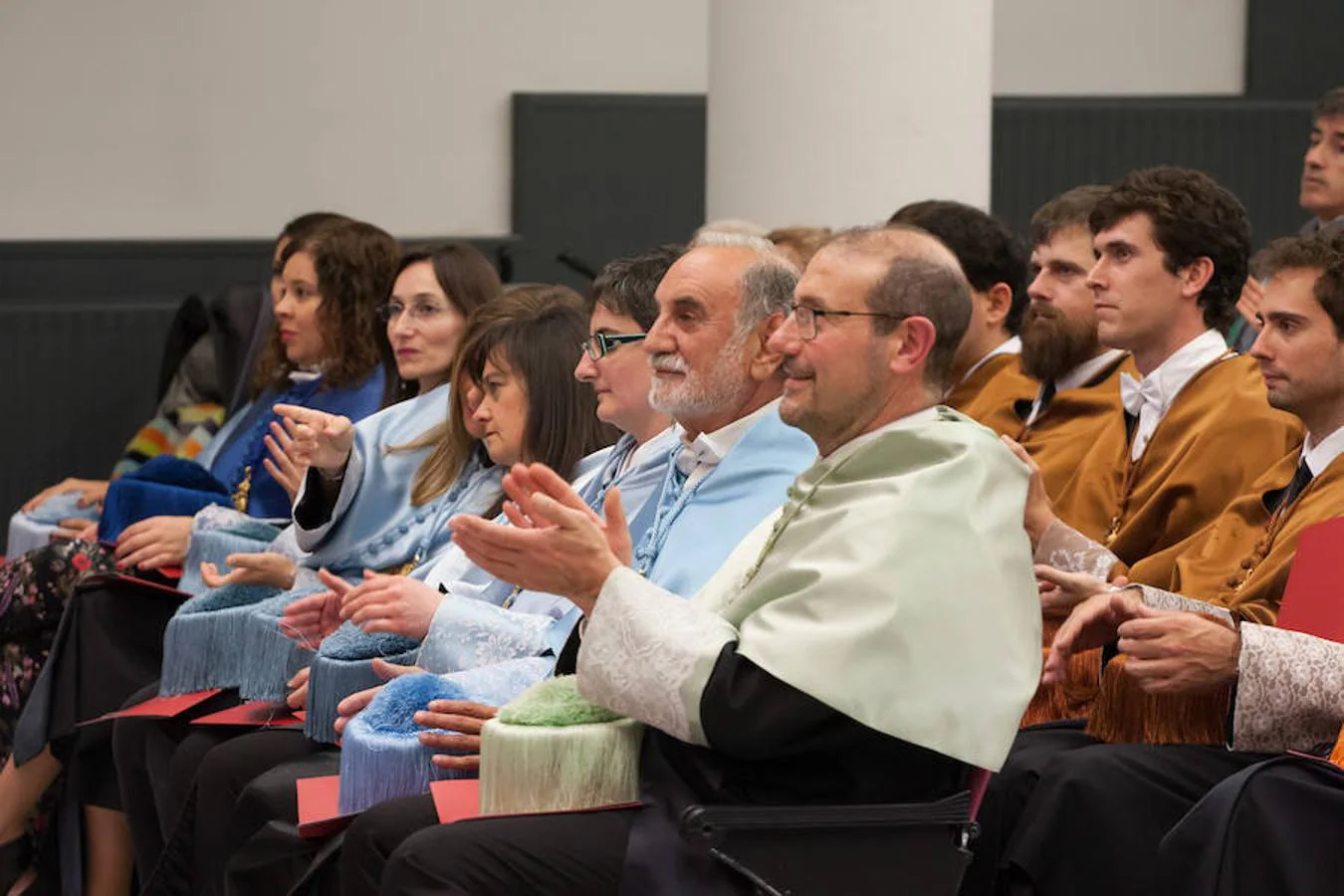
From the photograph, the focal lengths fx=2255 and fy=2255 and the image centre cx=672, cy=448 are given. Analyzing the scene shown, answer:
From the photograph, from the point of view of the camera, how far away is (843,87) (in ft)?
20.9

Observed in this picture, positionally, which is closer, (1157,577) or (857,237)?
(857,237)

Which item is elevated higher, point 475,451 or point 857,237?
point 857,237

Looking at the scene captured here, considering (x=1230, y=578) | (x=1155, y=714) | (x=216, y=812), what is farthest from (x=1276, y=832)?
(x=216, y=812)

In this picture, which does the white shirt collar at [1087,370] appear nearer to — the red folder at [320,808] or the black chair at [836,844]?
the red folder at [320,808]

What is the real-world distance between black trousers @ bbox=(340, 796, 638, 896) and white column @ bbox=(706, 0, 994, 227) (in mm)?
3425

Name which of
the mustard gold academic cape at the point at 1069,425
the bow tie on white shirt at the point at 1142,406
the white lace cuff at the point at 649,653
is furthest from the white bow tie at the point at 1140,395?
the white lace cuff at the point at 649,653

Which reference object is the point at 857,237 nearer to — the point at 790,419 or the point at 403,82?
the point at 790,419

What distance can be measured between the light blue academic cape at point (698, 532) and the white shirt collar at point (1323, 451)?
2.81 ft

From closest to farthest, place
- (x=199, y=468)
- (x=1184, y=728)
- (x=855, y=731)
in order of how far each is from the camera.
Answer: (x=855, y=731), (x=1184, y=728), (x=199, y=468)

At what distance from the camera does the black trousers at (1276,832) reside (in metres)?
3.38

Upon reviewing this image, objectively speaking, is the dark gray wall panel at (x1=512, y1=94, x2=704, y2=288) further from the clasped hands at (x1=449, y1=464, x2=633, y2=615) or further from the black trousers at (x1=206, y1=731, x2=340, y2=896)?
the clasped hands at (x1=449, y1=464, x2=633, y2=615)

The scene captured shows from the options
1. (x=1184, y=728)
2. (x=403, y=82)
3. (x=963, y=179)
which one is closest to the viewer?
(x=1184, y=728)

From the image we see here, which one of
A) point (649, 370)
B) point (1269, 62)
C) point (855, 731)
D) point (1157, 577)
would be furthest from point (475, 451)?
point (1269, 62)

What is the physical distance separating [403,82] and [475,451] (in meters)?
4.35
